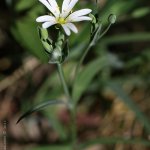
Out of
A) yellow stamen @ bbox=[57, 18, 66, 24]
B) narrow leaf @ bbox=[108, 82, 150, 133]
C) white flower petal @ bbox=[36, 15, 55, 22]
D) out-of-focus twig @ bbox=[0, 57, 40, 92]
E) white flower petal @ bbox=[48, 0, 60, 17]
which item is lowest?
narrow leaf @ bbox=[108, 82, 150, 133]

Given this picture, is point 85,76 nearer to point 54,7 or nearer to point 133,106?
point 133,106

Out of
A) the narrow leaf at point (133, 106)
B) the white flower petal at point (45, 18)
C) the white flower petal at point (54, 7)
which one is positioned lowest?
the narrow leaf at point (133, 106)

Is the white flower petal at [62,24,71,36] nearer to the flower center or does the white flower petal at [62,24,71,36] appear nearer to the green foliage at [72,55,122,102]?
the flower center

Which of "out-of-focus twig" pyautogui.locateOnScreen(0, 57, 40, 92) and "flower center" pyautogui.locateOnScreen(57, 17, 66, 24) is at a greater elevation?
"out-of-focus twig" pyautogui.locateOnScreen(0, 57, 40, 92)

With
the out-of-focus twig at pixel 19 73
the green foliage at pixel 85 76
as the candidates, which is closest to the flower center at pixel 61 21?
the green foliage at pixel 85 76

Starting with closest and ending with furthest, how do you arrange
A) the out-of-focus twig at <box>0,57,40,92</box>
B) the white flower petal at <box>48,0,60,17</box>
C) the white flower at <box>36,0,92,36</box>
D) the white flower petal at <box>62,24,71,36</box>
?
the white flower petal at <box>62,24,71,36</box> < the white flower at <box>36,0,92,36</box> < the white flower petal at <box>48,0,60,17</box> < the out-of-focus twig at <box>0,57,40,92</box>

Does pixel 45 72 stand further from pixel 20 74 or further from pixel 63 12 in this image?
pixel 63 12

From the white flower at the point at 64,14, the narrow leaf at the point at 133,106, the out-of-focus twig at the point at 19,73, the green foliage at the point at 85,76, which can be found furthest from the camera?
the out-of-focus twig at the point at 19,73

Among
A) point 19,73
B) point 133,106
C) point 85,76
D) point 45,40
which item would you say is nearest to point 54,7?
point 45,40

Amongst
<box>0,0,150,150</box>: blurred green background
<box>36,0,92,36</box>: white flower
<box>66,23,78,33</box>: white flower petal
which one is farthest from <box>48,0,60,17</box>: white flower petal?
<box>0,0,150,150</box>: blurred green background

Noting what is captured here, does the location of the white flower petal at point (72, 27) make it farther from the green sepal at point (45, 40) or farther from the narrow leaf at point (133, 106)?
the narrow leaf at point (133, 106)
